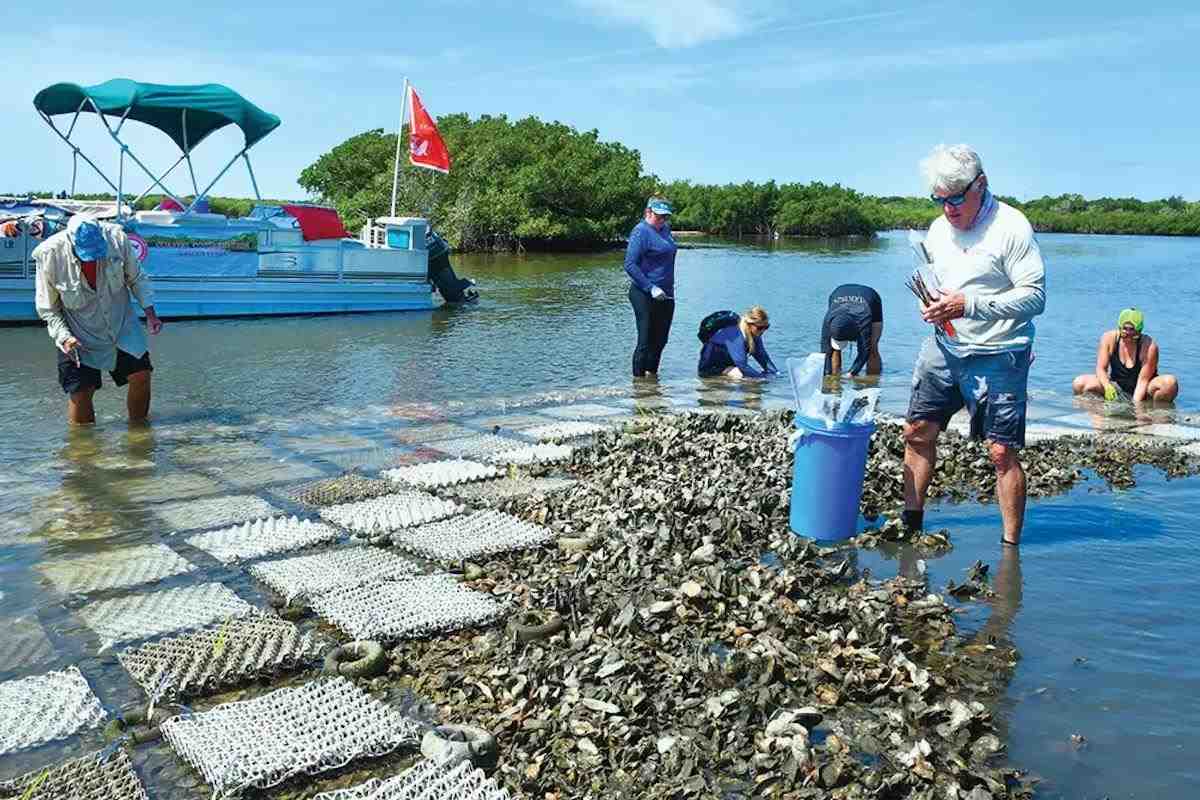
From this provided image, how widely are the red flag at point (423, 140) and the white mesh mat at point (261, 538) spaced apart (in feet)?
57.8

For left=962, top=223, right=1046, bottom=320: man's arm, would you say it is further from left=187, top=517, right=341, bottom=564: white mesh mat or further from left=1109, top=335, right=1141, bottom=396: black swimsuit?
left=1109, top=335, right=1141, bottom=396: black swimsuit

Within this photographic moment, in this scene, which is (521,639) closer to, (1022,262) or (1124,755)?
(1124,755)

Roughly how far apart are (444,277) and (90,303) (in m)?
15.8

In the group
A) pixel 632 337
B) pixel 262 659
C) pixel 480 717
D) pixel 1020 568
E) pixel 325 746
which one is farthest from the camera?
pixel 632 337

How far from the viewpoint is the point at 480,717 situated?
348 centimetres

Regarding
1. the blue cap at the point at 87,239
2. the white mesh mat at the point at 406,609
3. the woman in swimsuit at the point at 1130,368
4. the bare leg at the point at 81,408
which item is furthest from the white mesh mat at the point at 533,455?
the woman in swimsuit at the point at 1130,368

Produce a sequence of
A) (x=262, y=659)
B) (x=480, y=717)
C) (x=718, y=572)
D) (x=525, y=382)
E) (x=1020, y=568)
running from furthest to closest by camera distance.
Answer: (x=525, y=382)
(x=1020, y=568)
(x=718, y=572)
(x=262, y=659)
(x=480, y=717)

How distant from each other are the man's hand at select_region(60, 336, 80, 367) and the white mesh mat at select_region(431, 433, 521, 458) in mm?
2999

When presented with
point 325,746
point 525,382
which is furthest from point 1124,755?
point 525,382

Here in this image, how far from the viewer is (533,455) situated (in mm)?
7262

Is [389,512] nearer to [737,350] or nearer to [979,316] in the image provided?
[979,316]

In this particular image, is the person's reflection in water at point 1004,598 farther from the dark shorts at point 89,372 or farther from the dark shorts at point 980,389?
the dark shorts at point 89,372

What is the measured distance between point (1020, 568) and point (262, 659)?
12.3 ft

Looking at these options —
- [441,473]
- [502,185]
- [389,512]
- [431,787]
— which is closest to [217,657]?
[431,787]
